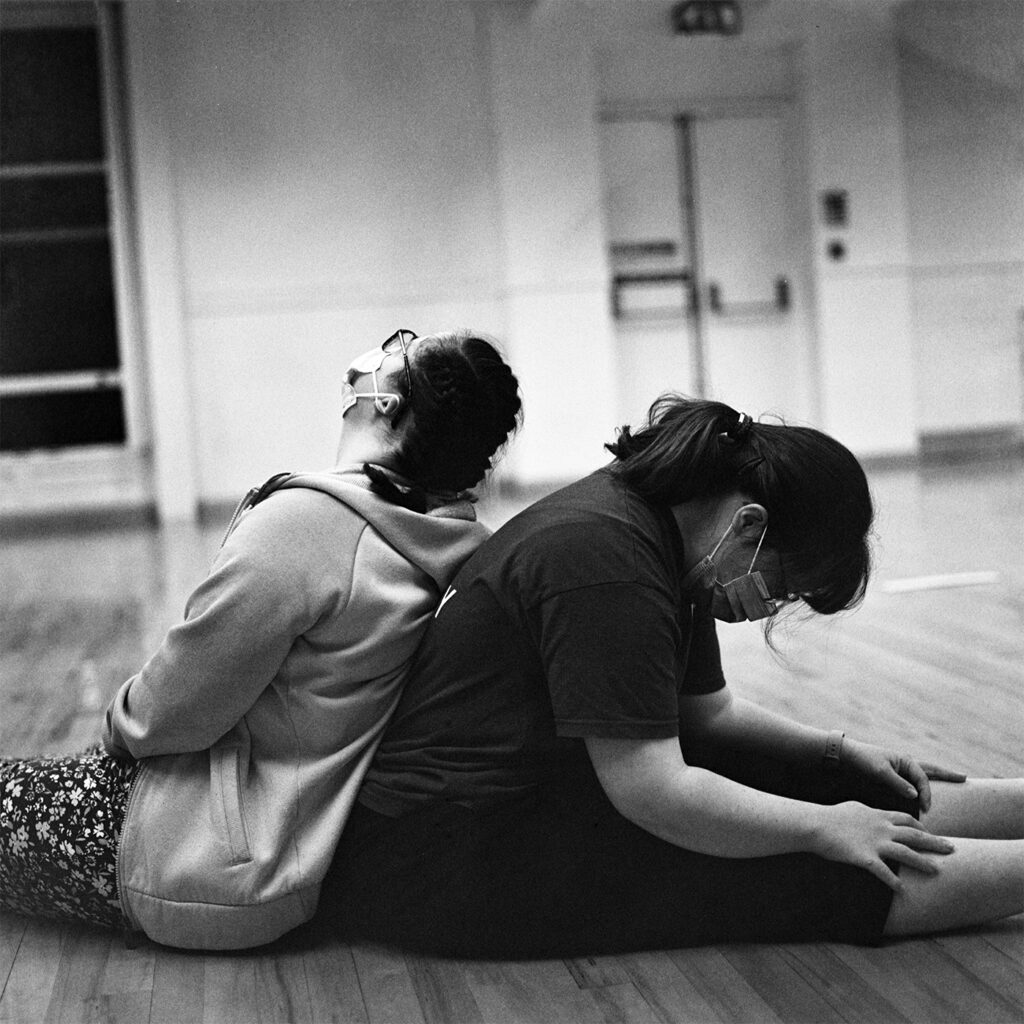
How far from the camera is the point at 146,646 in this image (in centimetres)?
360

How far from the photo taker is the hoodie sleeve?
1.32m

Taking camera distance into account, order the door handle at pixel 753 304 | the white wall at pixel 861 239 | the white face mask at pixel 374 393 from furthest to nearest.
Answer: the door handle at pixel 753 304, the white wall at pixel 861 239, the white face mask at pixel 374 393

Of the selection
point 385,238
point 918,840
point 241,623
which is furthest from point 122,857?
point 385,238

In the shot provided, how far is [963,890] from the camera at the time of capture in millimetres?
1373

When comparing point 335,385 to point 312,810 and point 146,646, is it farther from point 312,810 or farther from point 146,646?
point 312,810

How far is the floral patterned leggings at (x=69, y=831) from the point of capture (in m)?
1.44

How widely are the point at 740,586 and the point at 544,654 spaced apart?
227 mm

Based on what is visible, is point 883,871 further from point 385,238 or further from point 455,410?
point 385,238

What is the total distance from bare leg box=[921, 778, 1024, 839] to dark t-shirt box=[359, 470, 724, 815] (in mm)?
348

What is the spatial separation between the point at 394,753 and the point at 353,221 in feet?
20.6

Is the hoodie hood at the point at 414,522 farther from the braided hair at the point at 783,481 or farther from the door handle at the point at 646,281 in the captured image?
the door handle at the point at 646,281

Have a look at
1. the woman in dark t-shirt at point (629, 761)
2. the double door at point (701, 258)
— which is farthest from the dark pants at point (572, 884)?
the double door at point (701, 258)

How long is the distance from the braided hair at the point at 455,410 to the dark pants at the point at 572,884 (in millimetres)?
345

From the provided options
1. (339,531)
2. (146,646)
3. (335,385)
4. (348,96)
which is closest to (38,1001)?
(339,531)
